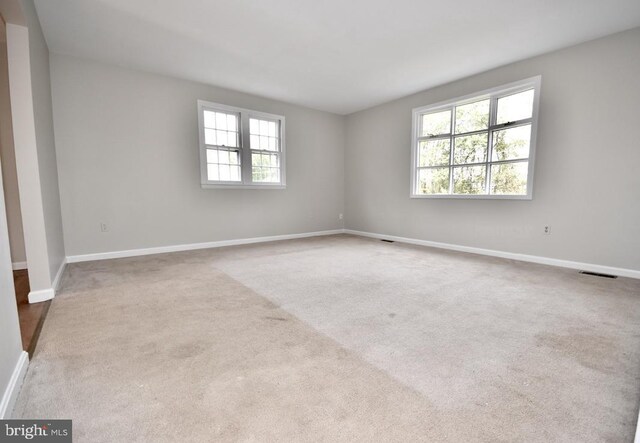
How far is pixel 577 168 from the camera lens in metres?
3.51

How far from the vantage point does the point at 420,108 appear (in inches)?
200

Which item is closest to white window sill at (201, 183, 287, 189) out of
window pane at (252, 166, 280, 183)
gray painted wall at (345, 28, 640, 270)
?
window pane at (252, 166, 280, 183)

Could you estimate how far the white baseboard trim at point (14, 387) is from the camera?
116 centimetres

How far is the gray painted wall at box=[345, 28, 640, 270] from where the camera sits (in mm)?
3180

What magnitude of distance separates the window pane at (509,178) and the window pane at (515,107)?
2.12ft

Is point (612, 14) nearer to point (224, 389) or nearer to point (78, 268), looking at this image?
point (224, 389)

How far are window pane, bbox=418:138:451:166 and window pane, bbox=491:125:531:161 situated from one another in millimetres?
751

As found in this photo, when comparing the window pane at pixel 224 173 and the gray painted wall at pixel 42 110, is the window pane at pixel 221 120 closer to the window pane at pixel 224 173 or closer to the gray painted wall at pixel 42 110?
the window pane at pixel 224 173

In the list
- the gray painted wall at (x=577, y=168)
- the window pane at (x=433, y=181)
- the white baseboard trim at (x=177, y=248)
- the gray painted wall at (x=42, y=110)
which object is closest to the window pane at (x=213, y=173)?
the white baseboard trim at (x=177, y=248)

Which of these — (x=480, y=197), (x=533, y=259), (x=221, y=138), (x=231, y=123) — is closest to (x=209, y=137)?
(x=221, y=138)

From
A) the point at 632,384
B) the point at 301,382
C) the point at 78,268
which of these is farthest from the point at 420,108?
the point at 78,268

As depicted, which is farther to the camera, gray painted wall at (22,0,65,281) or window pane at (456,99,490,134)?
window pane at (456,99,490,134)

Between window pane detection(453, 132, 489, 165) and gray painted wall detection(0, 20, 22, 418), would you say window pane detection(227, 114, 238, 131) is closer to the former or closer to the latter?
window pane detection(453, 132, 489, 165)

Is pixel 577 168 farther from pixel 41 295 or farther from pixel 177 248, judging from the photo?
pixel 41 295
